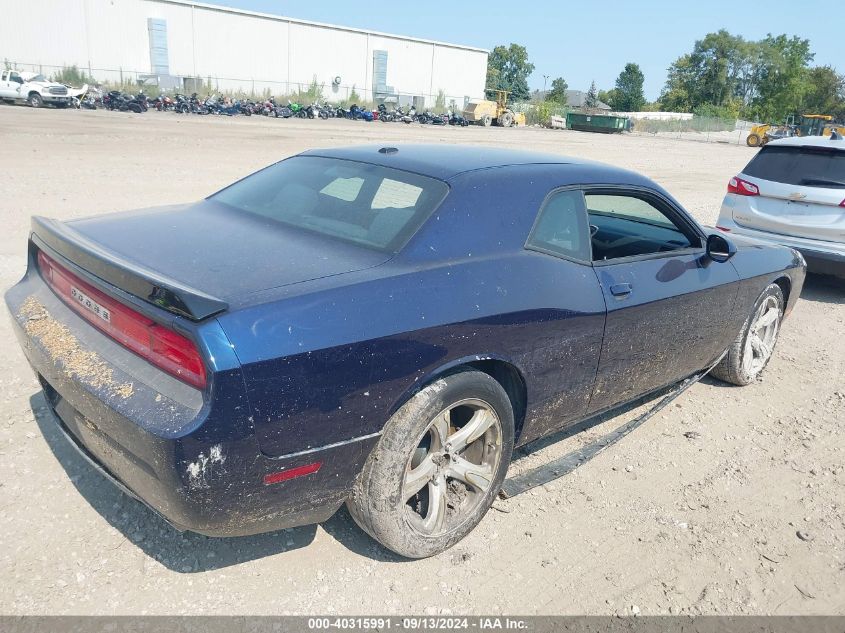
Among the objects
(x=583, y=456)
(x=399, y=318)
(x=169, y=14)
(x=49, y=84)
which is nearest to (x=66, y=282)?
(x=399, y=318)

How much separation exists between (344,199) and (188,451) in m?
1.55

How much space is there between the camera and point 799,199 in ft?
24.2

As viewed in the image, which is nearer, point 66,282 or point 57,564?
point 57,564

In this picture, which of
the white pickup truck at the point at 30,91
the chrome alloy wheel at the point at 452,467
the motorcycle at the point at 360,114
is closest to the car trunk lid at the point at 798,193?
the chrome alloy wheel at the point at 452,467

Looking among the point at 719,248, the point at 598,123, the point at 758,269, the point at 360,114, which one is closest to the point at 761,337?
the point at 758,269

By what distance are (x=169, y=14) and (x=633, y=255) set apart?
56.2m

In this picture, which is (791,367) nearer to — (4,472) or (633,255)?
(633,255)

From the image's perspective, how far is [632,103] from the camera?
114625 millimetres

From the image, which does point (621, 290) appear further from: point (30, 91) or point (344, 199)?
point (30, 91)

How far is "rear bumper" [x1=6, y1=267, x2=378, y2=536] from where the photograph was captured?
85.6 inches

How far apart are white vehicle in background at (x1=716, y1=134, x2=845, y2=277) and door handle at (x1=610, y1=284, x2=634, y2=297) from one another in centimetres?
486

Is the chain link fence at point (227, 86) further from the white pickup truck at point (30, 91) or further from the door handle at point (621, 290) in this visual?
the door handle at point (621, 290)

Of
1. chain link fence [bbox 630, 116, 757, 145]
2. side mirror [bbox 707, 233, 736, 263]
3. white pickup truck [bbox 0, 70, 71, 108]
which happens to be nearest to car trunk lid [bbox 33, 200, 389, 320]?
side mirror [bbox 707, 233, 736, 263]

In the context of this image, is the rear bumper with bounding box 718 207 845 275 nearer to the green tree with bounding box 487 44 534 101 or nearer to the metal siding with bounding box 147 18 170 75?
the metal siding with bounding box 147 18 170 75
